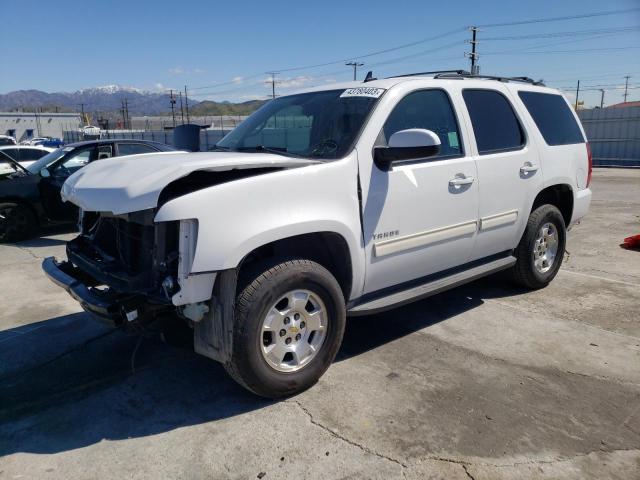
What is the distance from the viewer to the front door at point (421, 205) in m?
3.57

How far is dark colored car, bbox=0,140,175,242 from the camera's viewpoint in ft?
27.2

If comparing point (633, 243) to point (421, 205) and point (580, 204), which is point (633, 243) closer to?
point (580, 204)

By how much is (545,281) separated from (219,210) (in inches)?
156

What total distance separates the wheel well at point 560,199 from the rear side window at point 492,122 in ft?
2.72

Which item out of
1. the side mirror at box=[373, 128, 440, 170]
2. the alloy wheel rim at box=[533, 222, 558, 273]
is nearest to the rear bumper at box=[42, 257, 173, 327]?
the side mirror at box=[373, 128, 440, 170]

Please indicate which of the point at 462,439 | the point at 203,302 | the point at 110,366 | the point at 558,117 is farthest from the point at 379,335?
the point at 558,117

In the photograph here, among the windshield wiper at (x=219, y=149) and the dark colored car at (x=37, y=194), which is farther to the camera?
the dark colored car at (x=37, y=194)

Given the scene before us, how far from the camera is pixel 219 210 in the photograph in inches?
111

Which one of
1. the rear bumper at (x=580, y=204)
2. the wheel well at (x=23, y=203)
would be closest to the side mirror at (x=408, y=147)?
the rear bumper at (x=580, y=204)

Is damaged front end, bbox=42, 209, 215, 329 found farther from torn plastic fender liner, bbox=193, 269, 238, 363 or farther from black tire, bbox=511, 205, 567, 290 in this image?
black tire, bbox=511, 205, 567, 290

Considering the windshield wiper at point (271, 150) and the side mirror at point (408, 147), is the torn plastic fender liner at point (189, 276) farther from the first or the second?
the side mirror at point (408, 147)

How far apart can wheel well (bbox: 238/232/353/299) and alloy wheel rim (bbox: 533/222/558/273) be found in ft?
8.29

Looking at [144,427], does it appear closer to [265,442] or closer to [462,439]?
[265,442]

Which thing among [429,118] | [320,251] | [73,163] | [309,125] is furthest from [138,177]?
[73,163]
